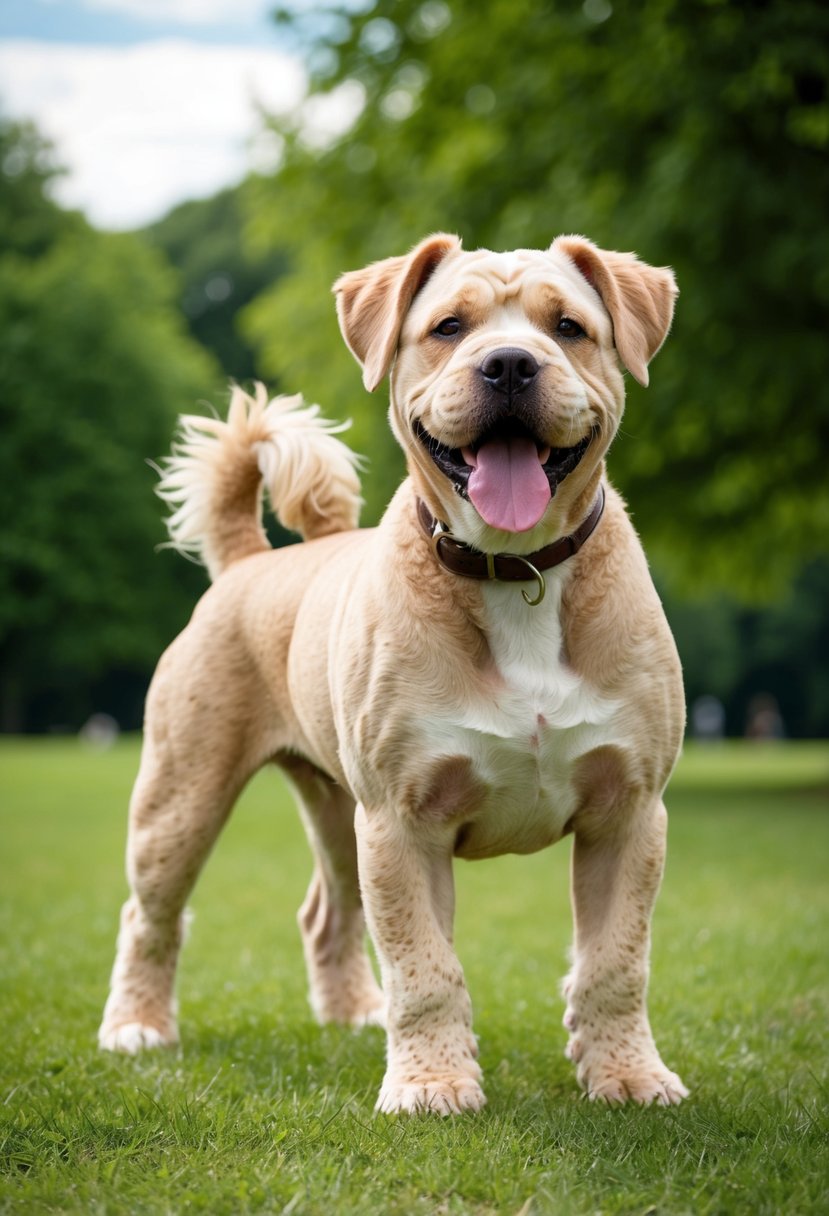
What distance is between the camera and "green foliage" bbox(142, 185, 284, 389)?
47.9 m

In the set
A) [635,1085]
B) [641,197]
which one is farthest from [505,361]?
[641,197]

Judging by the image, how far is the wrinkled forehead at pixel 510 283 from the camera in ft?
13.2

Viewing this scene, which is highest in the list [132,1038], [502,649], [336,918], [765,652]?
[502,649]

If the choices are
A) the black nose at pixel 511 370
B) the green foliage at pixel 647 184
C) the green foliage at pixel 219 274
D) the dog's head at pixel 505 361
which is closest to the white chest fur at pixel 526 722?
the dog's head at pixel 505 361

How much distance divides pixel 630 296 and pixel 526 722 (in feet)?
4.32

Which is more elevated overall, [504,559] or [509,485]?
[509,485]

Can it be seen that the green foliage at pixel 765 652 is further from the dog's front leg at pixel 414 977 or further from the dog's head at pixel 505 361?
the dog's front leg at pixel 414 977

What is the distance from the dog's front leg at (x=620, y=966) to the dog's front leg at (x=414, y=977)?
37 centimetres

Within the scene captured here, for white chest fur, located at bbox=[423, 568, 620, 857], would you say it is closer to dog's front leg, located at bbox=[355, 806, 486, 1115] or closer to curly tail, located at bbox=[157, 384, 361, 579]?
dog's front leg, located at bbox=[355, 806, 486, 1115]

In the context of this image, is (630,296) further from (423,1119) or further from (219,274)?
(219,274)

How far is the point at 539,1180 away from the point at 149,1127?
1.07 metres

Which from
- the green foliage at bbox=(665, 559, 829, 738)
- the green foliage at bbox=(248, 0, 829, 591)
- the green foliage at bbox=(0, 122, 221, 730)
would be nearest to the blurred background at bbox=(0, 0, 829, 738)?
the green foliage at bbox=(248, 0, 829, 591)

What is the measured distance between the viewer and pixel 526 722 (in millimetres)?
3920

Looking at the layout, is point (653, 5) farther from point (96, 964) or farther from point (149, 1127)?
point (149, 1127)
